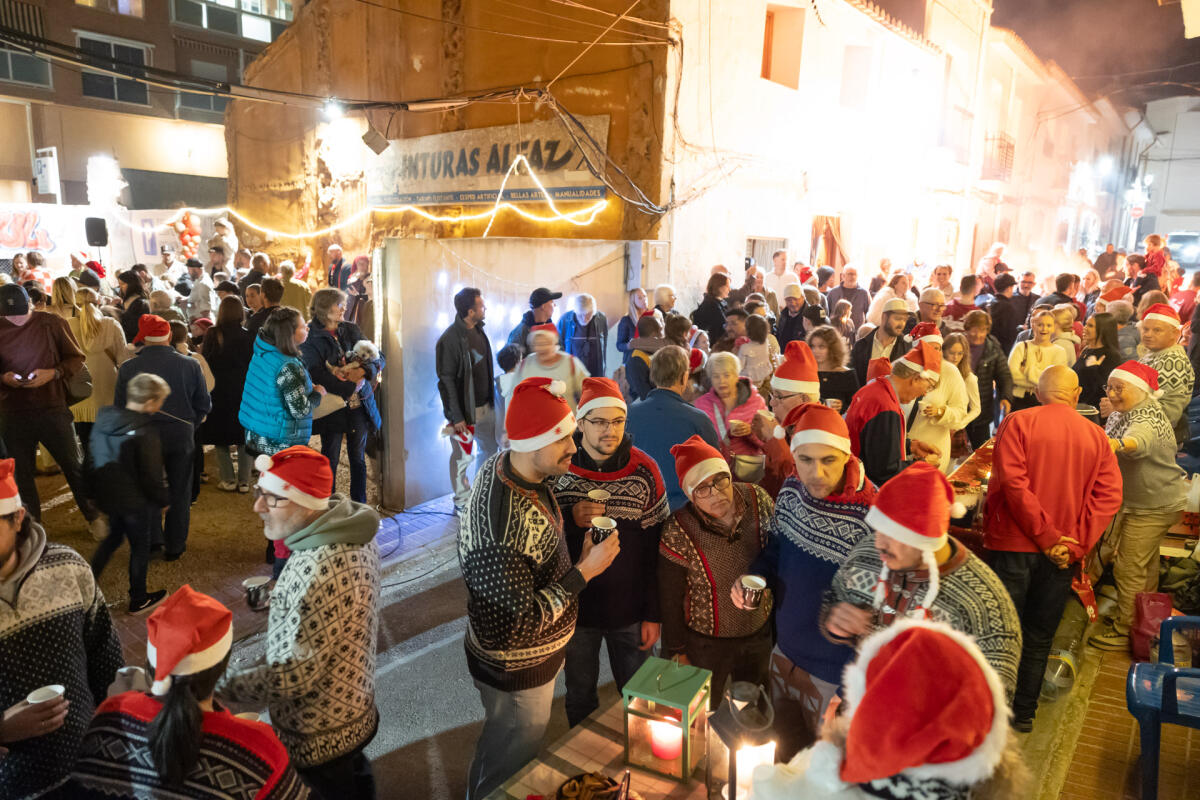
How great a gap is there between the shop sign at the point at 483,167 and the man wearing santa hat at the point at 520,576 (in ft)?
30.0

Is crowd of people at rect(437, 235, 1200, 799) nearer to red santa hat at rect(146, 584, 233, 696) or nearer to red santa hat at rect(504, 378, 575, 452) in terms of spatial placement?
red santa hat at rect(504, 378, 575, 452)

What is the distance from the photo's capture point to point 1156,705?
334 cm

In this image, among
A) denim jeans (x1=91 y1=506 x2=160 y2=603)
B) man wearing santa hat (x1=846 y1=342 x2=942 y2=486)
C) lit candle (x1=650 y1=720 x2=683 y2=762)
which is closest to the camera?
lit candle (x1=650 y1=720 x2=683 y2=762)

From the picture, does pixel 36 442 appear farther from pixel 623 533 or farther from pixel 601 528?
pixel 601 528

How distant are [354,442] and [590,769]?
4.85 meters

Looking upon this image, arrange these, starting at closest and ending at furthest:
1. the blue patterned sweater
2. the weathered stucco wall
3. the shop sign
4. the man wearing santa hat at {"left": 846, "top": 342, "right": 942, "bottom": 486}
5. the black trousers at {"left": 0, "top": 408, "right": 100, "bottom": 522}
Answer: the blue patterned sweater, the man wearing santa hat at {"left": 846, "top": 342, "right": 942, "bottom": 486}, the black trousers at {"left": 0, "top": 408, "right": 100, "bottom": 522}, the weathered stucco wall, the shop sign

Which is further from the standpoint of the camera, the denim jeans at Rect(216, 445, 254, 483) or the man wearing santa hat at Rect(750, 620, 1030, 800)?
the denim jeans at Rect(216, 445, 254, 483)

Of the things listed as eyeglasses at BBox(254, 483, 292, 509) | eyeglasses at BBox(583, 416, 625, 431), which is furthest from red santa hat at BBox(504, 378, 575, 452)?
eyeglasses at BBox(254, 483, 292, 509)

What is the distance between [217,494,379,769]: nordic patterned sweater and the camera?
94.0 inches

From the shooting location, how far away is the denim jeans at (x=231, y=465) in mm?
7676

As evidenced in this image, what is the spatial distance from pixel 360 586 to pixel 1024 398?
725 centimetres

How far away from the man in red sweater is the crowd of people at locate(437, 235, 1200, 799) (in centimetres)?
1

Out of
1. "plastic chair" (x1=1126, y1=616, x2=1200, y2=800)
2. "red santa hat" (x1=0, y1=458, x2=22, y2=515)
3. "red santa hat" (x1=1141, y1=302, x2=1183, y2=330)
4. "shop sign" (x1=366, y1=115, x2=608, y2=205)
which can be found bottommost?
"plastic chair" (x1=1126, y1=616, x2=1200, y2=800)

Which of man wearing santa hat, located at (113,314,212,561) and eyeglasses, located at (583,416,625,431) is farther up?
eyeglasses, located at (583,416,625,431)
